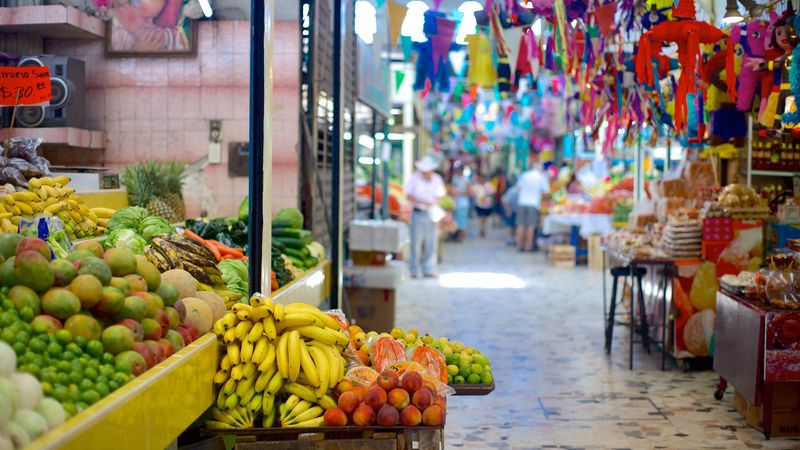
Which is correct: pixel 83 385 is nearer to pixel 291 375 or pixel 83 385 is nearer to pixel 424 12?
pixel 291 375

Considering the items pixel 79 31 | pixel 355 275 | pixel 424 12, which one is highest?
pixel 424 12

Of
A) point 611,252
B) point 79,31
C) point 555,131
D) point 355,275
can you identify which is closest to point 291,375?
point 79,31

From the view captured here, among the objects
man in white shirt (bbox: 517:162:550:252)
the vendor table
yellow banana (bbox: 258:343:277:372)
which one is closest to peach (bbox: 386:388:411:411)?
yellow banana (bbox: 258:343:277:372)

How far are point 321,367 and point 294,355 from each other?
13cm

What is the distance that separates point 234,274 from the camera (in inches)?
205

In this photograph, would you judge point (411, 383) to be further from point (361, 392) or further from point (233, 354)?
point (233, 354)

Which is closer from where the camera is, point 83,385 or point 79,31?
point 83,385

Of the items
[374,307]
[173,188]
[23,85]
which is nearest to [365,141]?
[374,307]

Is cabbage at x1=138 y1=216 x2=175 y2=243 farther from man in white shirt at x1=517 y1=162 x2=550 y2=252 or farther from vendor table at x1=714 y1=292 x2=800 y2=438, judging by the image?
man in white shirt at x1=517 y1=162 x2=550 y2=252

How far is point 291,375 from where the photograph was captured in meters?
3.88

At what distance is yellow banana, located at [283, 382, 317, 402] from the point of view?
3.88 metres

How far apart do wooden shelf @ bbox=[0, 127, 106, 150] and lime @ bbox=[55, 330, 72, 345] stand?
211 cm

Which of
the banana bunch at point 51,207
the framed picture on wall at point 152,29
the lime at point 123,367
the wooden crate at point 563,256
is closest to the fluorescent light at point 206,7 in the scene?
the framed picture on wall at point 152,29

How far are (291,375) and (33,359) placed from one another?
134cm
